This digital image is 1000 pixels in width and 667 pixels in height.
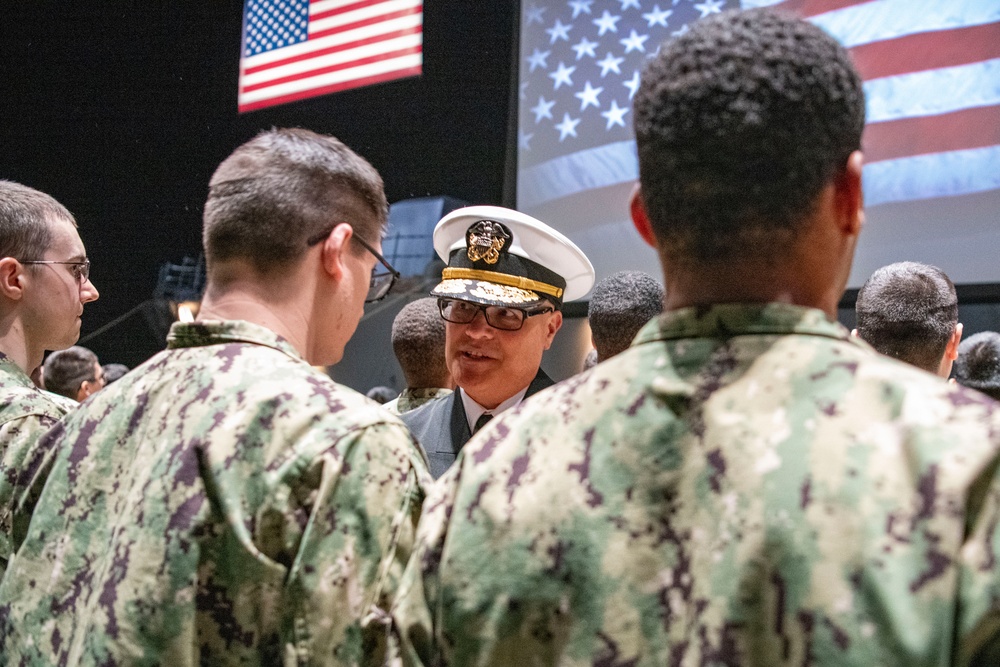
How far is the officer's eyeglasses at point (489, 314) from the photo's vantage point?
→ 2.26 meters

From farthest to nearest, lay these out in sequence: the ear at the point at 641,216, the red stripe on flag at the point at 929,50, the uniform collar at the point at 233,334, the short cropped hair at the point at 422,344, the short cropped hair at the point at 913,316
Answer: the red stripe on flag at the point at 929,50
the short cropped hair at the point at 422,344
the short cropped hair at the point at 913,316
the uniform collar at the point at 233,334
the ear at the point at 641,216

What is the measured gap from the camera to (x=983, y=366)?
2.70m

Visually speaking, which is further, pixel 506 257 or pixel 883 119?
pixel 883 119

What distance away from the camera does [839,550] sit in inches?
28.5

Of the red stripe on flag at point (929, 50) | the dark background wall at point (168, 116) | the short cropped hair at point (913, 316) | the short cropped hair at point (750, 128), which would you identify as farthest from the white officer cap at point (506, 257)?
the dark background wall at point (168, 116)

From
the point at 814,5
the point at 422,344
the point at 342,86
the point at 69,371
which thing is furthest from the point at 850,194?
the point at 342,86

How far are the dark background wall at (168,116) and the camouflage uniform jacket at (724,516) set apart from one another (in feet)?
16.6

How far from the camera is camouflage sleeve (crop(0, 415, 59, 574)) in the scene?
1421 millimetres

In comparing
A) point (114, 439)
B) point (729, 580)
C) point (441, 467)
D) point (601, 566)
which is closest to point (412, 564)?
point (601, 566)

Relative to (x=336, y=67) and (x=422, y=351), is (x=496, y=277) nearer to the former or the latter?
(x=422, y=351)

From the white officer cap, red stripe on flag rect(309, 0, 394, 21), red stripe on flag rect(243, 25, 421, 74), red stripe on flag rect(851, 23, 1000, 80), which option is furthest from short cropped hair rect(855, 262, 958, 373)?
red stripe on flag rect(309, 0, 394, 21)

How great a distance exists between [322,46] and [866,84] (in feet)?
10.5

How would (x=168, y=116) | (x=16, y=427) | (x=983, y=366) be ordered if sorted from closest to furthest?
(x=16, y=427), (x=983, y=366), (x=168, y=116)

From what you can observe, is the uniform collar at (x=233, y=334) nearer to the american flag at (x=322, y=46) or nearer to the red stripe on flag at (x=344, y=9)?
the american flag at (x=322, y=46)
